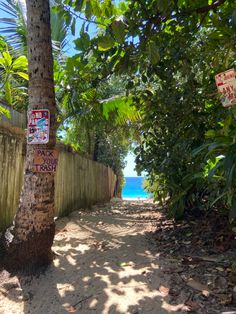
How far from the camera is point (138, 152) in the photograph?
20.3 ft

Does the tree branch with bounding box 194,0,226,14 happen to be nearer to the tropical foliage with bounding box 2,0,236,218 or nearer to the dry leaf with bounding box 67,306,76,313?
the tropical foliage with bounding box 2,0,236,218

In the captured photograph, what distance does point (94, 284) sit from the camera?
373 centimetres

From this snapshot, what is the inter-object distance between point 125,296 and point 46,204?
126 cm

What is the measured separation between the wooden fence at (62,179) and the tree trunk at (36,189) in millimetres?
809

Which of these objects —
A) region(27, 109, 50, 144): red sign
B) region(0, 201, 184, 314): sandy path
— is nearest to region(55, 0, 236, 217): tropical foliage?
region(27, 109, 50, 144): red sign

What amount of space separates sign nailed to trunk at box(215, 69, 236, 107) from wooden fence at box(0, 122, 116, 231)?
2756 millimetres

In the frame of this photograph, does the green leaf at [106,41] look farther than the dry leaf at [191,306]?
Yes

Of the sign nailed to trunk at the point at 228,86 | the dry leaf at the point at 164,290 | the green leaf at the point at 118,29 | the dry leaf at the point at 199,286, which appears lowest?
the dry leaf at the point at 164,290

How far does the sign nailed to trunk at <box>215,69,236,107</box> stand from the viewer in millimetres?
3029

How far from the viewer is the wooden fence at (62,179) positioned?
473cm

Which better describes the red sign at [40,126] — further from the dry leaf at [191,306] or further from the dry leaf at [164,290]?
the dry leaf at [191,306]

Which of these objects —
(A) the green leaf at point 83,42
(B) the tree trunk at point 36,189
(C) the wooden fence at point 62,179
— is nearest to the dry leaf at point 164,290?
(B) the tree trunk at point 36,189

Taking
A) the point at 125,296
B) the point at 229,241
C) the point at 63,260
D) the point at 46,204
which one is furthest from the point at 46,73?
the point at 229,241

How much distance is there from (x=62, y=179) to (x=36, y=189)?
3.29 meters
